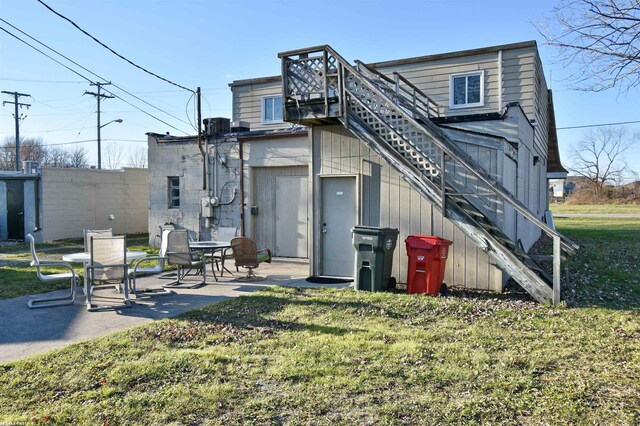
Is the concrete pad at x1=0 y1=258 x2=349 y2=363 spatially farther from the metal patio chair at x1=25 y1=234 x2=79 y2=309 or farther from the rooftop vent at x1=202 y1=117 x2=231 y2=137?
the rooftop vent at x1=202 y1=117 x2=231 y2=137

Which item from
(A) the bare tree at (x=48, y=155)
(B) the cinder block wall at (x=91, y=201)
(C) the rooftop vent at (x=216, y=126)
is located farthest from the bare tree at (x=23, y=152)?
(C) the rooftop vent at (x=216, y=126)

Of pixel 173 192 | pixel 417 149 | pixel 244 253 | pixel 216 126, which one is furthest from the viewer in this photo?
pixel 173 192

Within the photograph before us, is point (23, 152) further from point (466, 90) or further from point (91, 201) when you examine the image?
point (466, 90)

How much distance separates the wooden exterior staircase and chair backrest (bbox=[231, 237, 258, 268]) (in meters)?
2.49

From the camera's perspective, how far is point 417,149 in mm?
8109

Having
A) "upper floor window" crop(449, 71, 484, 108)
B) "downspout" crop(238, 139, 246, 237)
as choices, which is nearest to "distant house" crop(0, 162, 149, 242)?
"downspout" crop(238, 139, 246, 237)

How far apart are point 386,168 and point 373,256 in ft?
5.68

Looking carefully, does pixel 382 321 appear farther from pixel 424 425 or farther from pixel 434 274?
pixel 424 425

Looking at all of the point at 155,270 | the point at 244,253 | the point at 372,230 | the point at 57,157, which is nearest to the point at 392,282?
the point at 372,230

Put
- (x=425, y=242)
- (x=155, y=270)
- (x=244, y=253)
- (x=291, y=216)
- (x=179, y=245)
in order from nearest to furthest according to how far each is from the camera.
Result: (x=425, y=242) < (x=155, y=270) < (x=179, y=245) < (x=244, y=253) < (x=291, y=216)

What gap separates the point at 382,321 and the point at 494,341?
4.73 ft

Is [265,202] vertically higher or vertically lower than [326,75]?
lower

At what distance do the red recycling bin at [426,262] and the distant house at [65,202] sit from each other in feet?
48.2

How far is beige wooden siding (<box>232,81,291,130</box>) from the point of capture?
648 inches
